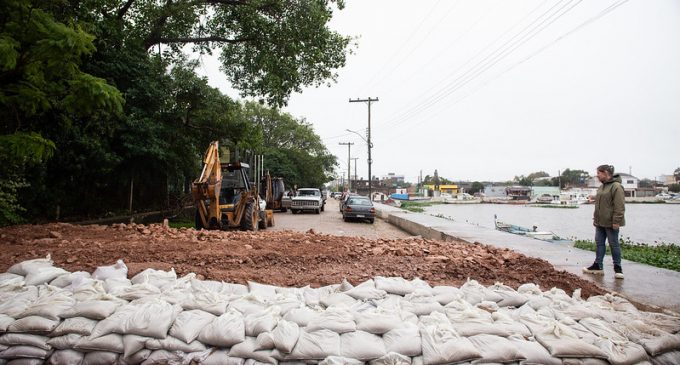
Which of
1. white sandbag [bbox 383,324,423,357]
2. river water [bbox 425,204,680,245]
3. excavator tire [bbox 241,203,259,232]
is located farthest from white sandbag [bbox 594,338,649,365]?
river water [bbox 425,204,680,245]

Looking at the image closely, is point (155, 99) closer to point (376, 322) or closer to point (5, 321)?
point (5, 321)

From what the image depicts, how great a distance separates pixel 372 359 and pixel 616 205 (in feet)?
14.4

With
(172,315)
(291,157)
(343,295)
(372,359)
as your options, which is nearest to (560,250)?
(343,295)

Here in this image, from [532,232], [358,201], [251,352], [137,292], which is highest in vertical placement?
[358,201]

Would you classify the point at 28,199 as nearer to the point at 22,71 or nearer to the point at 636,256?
the point at 22,71

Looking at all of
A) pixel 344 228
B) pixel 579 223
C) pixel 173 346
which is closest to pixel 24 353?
pixel 173 346

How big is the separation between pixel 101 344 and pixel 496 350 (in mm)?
2849

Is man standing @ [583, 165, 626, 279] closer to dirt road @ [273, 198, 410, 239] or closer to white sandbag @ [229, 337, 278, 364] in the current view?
white sandbag @ [229, 337, 278, 364]

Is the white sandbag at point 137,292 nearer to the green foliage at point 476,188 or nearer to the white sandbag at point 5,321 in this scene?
the white sandbag at point 5,321

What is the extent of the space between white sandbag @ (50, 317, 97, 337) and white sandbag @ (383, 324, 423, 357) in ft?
7.44

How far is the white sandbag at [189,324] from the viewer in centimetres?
301

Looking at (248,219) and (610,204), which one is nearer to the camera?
(610,204)

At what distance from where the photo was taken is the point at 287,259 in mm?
5730

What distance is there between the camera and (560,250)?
8.11 meters
